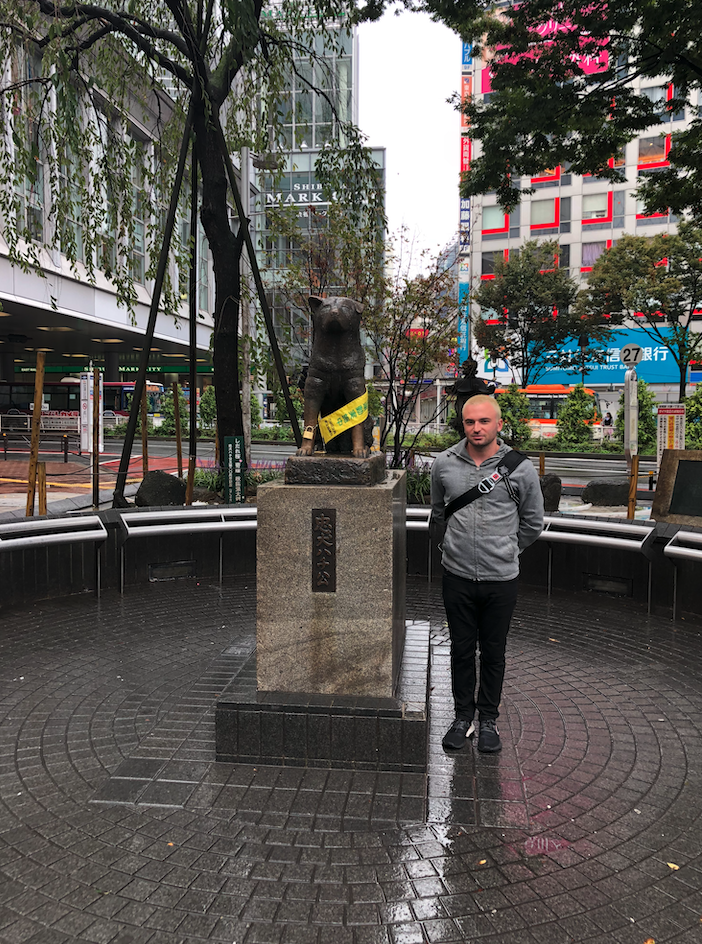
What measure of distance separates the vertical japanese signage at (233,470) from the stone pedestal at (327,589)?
6.73 metres

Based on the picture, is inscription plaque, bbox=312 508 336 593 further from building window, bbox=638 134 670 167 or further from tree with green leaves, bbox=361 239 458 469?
building window, bbox=638 134 670 167

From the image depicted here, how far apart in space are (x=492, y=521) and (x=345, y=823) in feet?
5.16

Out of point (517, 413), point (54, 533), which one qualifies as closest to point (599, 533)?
point (54, 533)

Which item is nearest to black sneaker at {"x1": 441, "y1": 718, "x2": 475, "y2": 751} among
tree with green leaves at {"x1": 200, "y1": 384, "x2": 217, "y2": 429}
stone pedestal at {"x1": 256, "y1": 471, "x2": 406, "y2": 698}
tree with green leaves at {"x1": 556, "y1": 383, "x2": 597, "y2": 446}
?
stone pedestal at {"x1": 256, "y1": 471, "x2": 406, "y2": 698}

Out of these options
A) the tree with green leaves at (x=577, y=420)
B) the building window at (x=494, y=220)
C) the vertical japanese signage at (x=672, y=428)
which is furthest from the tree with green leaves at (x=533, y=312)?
the vertical japanese signage at (x=672, y=428)

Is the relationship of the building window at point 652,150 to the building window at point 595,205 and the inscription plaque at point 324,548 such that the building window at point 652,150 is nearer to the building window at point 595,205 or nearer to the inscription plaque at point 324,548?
the building window at point 595,205

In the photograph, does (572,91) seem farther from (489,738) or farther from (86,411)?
(86,411)

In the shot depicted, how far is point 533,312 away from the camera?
32156mm

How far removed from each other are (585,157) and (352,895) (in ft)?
35.9

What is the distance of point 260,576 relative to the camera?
12.1ft

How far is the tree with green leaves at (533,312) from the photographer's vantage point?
104 ft

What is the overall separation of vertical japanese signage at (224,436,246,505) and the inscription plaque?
6817mm

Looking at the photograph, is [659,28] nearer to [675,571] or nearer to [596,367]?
[675,571]

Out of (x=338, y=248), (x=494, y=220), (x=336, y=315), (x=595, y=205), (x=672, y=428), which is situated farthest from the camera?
(x=494, y=220)
